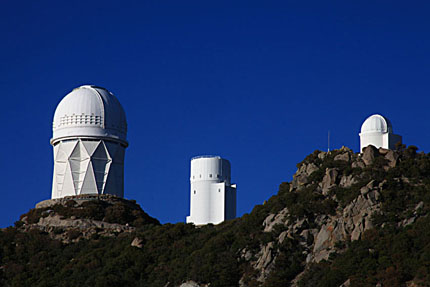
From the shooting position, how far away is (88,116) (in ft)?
223

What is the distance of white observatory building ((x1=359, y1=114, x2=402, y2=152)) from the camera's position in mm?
58031

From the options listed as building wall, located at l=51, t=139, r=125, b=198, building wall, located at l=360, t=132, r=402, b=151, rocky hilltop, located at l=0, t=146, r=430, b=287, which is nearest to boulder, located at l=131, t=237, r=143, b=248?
rocky hilltop, located at l=0, t=146, r=430, b=287

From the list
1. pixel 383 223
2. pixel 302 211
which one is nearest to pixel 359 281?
pixel 383 223

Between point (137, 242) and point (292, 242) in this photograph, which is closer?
point (292, 242)

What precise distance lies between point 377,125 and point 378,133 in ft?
2.02

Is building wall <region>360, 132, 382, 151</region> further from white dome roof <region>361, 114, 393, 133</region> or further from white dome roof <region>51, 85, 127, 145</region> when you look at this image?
white dome roof <region>51, 85, 127, 145</region>

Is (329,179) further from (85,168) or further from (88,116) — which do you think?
(88,116)

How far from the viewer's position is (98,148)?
6775 centimetres

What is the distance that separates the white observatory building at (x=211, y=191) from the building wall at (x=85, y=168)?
885 centimetres

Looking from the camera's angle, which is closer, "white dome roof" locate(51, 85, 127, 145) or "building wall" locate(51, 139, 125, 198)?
"building wall" locate(51, 139, 125, 198)

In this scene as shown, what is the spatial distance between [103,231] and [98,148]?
9.28 meters

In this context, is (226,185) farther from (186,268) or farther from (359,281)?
(359,281)

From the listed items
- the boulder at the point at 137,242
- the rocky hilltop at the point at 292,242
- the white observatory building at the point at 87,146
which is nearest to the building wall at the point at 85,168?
the white observatory building at the point at 87,146

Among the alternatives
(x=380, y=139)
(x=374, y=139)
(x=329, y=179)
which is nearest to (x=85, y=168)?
(x=374, y=139)
